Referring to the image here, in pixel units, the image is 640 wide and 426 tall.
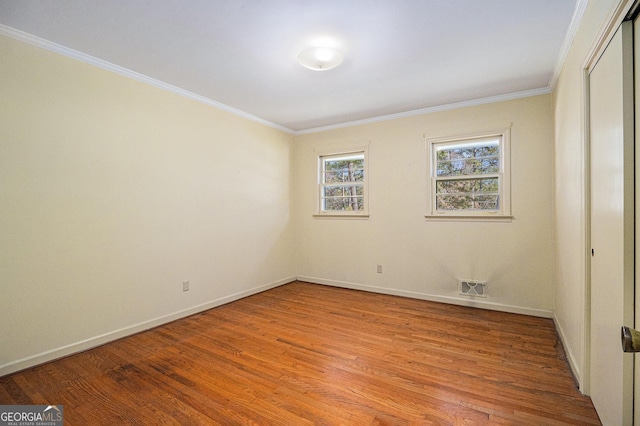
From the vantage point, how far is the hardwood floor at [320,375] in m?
A: 1.79

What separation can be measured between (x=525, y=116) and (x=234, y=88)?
3.43 meters

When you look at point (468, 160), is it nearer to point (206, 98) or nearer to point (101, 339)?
point (206, 98)

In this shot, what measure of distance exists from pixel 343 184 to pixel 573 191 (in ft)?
9.92

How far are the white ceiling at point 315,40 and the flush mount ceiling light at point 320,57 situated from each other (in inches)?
2.8

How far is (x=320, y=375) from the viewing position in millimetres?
2213

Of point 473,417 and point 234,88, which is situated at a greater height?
point 234,88

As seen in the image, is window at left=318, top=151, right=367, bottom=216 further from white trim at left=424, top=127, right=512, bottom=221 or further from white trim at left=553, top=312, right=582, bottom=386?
white trim at left=553, top=312, right=582, bottom=386

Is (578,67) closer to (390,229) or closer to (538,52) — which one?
(538,52)

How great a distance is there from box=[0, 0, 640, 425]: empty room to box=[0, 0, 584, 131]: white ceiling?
0.9 inches

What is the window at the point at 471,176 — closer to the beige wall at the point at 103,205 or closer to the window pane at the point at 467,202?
the window pane at the point at 467,202

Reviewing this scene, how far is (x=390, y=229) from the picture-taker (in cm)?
434

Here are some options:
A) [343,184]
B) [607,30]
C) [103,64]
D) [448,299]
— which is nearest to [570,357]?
[448,299]

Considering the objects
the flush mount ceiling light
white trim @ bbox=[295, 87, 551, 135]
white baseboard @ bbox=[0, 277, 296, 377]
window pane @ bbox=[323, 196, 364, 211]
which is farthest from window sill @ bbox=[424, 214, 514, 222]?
white baseboard @ bbox=[0, 277, 296, 377]

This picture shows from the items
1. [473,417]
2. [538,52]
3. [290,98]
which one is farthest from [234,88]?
[473,417]
